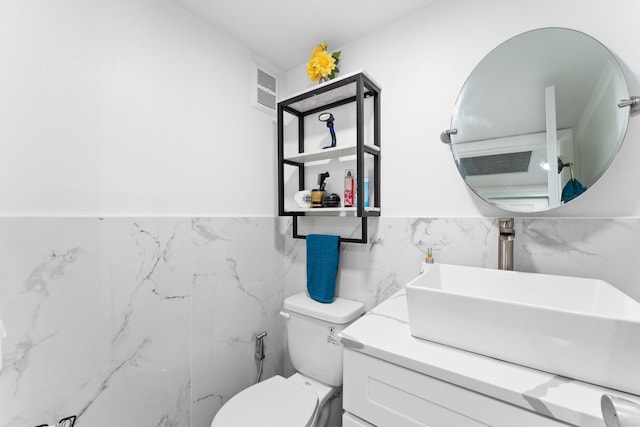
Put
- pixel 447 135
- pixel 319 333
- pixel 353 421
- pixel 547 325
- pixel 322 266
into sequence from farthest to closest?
pixel 322 266, pixel 319 333, pixel 447 135, pixel 353 421, pixel 547 325

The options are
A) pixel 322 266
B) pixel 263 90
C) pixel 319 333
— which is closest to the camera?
pixel 319 333

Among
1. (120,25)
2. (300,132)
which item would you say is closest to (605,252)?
(300,132)

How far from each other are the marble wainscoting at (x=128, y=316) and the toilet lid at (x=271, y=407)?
284 millimetres

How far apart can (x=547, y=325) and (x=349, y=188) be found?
938 mm

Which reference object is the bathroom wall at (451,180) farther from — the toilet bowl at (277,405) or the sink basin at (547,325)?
the toilet bowl at (277,405)

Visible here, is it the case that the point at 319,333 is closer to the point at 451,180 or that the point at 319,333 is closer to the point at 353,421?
the point at 353,421

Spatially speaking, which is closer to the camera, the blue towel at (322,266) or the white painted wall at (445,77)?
the white painted wall at (445,77)

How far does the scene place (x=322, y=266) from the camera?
147cm

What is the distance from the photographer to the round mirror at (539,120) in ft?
3.05

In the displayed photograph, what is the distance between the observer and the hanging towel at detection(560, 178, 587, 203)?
0.95 meters

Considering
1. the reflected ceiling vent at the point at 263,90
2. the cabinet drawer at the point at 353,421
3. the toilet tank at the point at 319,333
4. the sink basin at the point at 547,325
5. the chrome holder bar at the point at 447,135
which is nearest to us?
the sink basin at the point at 547,325

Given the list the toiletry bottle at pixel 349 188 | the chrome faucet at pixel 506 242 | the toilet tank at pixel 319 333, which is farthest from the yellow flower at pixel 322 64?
the toilet tank at pixel 319 333

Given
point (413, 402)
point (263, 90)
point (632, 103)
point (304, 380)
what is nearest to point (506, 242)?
point (632, 103)

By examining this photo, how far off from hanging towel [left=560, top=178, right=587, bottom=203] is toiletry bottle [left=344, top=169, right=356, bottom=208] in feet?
2.68
